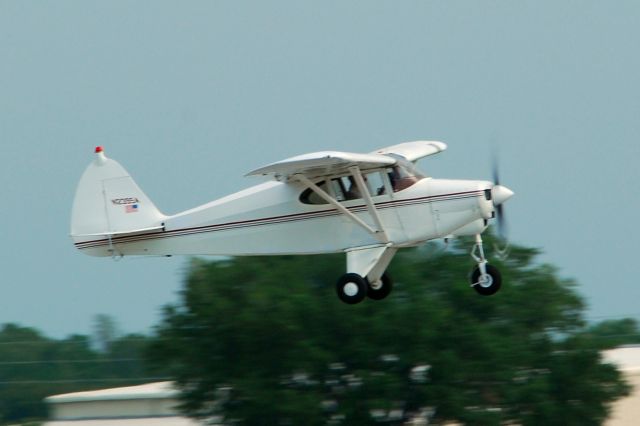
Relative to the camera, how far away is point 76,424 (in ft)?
145

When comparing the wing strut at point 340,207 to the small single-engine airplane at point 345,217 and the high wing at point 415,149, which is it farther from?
the high wing at point 415,149

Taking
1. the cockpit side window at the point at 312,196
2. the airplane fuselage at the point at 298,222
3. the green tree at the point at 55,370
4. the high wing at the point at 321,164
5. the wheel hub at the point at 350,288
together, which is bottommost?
the green tree at the point at 55,370

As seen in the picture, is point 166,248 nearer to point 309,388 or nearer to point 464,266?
point 309,388

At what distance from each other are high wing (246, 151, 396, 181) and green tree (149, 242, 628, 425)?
20.9 m

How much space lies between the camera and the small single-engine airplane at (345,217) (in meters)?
18.9

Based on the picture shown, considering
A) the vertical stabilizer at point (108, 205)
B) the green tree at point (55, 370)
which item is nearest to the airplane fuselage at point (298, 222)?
the vertical stabilizer at point (108, 205)

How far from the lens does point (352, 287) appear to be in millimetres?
19109

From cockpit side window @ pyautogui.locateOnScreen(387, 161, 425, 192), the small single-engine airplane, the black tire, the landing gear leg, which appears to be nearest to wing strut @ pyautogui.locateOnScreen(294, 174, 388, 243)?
the small single-engine airplane

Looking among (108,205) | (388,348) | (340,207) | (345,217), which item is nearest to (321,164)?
(340,207)

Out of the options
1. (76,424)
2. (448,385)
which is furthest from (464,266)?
(76,424)

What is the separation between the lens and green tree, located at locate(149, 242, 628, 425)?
39812 mm

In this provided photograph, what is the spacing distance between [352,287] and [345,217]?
112 centimetres

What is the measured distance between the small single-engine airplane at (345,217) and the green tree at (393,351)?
19.8 meters

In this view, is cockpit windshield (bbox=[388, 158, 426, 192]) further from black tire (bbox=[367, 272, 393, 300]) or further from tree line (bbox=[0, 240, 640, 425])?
tree line (bbox=[0, 240, 640, 425])
